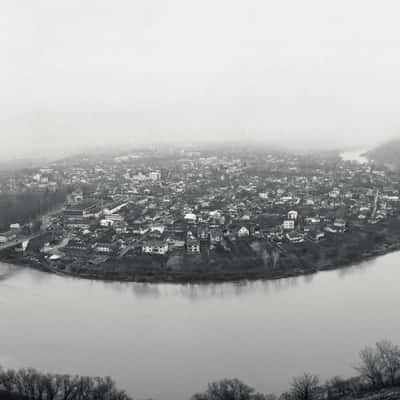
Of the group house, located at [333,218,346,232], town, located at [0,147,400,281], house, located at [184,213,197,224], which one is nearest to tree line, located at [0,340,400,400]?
town, located at [0,147,400,281]

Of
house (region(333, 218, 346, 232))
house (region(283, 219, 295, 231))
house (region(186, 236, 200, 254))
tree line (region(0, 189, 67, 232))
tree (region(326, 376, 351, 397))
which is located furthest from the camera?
tree line (region(0, 189, 67, 232))

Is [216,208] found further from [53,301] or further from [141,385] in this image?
[141,385]

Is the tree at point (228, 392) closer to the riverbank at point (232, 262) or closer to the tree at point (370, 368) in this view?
the tree at point (370, 368)

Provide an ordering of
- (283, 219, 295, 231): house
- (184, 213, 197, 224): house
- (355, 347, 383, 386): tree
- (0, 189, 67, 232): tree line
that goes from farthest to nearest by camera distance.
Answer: (0, 189, 67, 232): tree line → (184, 213, 197, 224): house → (283, 219, 295, 231): house → (355, 347, 383, 386): tree

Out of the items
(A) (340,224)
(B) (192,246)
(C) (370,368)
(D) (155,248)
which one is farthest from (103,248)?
(C) (370,368)

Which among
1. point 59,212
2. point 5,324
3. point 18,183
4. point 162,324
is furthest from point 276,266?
point 18,183

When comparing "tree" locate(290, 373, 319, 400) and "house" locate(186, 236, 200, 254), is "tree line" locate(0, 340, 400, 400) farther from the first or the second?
"house" locate(186, 236, 200, 254)

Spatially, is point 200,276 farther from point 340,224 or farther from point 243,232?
point 340,224
